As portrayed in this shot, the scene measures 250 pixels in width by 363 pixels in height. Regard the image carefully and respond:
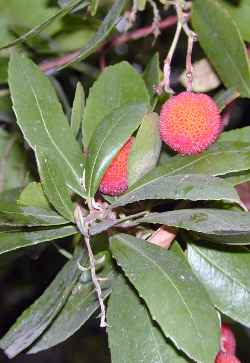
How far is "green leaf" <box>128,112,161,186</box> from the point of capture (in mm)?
928

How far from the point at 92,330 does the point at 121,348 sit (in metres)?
2.12

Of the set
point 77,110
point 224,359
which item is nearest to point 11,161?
point 77,110

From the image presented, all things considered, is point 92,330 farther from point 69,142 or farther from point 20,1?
point 69,142

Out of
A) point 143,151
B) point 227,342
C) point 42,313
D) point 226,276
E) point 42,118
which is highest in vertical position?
point 42,118

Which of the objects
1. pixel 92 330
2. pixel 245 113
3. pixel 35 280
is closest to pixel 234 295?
pixel 245 113

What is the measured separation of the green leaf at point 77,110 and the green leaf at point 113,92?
1 centimetres

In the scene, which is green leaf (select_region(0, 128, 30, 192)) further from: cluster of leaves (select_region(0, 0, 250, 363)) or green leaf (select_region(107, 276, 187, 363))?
→ green leaf (select_region(107, 276, 187, 363))

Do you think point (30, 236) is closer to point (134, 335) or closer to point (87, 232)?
point (87, 232)

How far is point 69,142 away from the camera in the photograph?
3.20 ft

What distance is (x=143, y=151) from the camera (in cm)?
93

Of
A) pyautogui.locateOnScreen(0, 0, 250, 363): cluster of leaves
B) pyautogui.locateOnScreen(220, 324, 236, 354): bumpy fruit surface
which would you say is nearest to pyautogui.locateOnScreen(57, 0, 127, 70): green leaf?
pyautogui.locateOnScreen(0, 0, 250, 363): cluster of leaves

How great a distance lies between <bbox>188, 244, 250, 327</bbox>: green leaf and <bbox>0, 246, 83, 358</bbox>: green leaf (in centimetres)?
18

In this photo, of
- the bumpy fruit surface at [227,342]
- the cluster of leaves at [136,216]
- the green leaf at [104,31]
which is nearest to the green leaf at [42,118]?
the cluster of leaves at [136,216]

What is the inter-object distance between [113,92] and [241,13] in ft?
1.03
